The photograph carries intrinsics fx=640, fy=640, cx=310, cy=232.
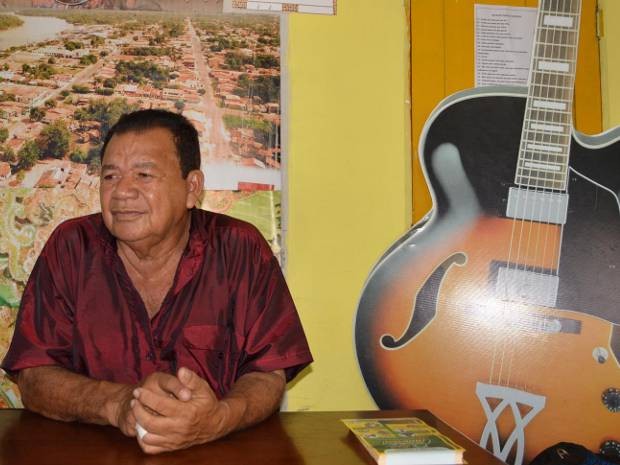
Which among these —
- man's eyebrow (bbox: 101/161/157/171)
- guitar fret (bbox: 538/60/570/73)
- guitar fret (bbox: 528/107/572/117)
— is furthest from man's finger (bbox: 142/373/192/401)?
guitar fret (bbox: 538/60/570/73)

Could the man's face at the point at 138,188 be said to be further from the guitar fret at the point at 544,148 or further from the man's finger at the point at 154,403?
the guitar fret at the point at 544,148

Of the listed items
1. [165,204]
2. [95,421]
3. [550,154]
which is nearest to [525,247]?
[550,154]

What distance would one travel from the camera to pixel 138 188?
163 cm

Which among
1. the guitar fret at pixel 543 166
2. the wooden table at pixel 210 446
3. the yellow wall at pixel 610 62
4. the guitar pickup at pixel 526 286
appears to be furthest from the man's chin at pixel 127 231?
the yellow wall at pixel 610 62

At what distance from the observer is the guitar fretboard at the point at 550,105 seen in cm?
216

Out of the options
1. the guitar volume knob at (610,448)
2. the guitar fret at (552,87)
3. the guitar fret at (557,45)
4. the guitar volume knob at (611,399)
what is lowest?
the guitar volume knob at (610,448)

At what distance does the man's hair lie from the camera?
168 centimetres

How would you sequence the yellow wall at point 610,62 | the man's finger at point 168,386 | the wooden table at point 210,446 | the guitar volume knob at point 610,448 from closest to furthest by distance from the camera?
the wooden table at point 210,446 → the man's finger at point 168,386 → the guitar volume knob at point 610,448 → the yellow wall at point 610,62

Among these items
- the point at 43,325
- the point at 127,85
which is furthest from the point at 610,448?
the point at 127,85

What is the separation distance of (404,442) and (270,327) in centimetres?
57

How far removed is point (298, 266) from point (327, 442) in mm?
1047

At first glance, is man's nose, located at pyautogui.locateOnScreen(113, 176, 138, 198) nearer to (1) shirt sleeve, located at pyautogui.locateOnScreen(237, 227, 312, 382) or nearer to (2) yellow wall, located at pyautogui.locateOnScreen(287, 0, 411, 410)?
(1) shirt sleeve, located at pyautogui.locateOnScreen(237, 227, 312, 382)

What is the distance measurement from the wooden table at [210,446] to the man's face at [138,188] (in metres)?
0.51

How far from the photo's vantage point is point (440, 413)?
213cm
